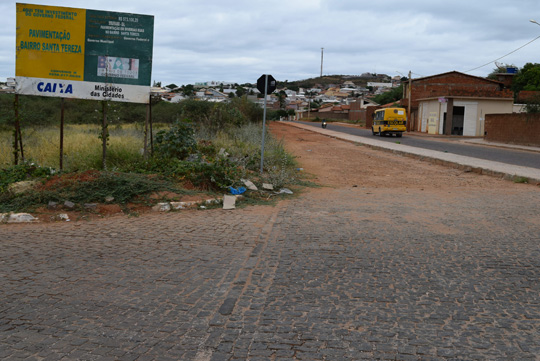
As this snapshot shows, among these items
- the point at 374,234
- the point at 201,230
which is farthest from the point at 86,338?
the point at 374,234

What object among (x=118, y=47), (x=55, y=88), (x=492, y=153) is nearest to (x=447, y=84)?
(x=492, y=153)

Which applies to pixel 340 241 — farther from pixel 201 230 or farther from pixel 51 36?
pixel 51 36

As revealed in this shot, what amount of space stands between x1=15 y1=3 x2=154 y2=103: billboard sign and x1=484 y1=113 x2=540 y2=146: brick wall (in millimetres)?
28514

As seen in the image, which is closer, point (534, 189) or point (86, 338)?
point (86, 338)

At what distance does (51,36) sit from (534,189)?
38.6ft

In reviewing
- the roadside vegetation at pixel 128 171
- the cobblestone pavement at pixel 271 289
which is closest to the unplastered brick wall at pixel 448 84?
the roadside vegetation at pixel 128 171

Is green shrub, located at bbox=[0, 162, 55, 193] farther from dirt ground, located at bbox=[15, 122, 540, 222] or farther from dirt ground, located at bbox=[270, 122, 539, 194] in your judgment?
dirt ground, located at bbox=[270, 122, 539, 194]

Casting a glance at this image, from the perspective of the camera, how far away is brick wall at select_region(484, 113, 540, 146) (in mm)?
32188

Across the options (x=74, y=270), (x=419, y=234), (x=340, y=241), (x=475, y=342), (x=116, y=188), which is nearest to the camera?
(x=475, y=342)

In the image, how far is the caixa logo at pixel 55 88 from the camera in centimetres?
1095

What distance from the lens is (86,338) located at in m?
3.73

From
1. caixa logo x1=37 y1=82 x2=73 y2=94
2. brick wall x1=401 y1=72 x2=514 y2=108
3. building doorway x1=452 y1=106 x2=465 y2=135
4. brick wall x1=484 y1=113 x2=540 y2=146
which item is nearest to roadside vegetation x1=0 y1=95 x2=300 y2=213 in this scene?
caixa logo x1=37 y1=82 x2=73 y2=94

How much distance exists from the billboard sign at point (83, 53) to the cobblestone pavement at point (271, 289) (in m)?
4.35

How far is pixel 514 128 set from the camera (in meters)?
34.5
